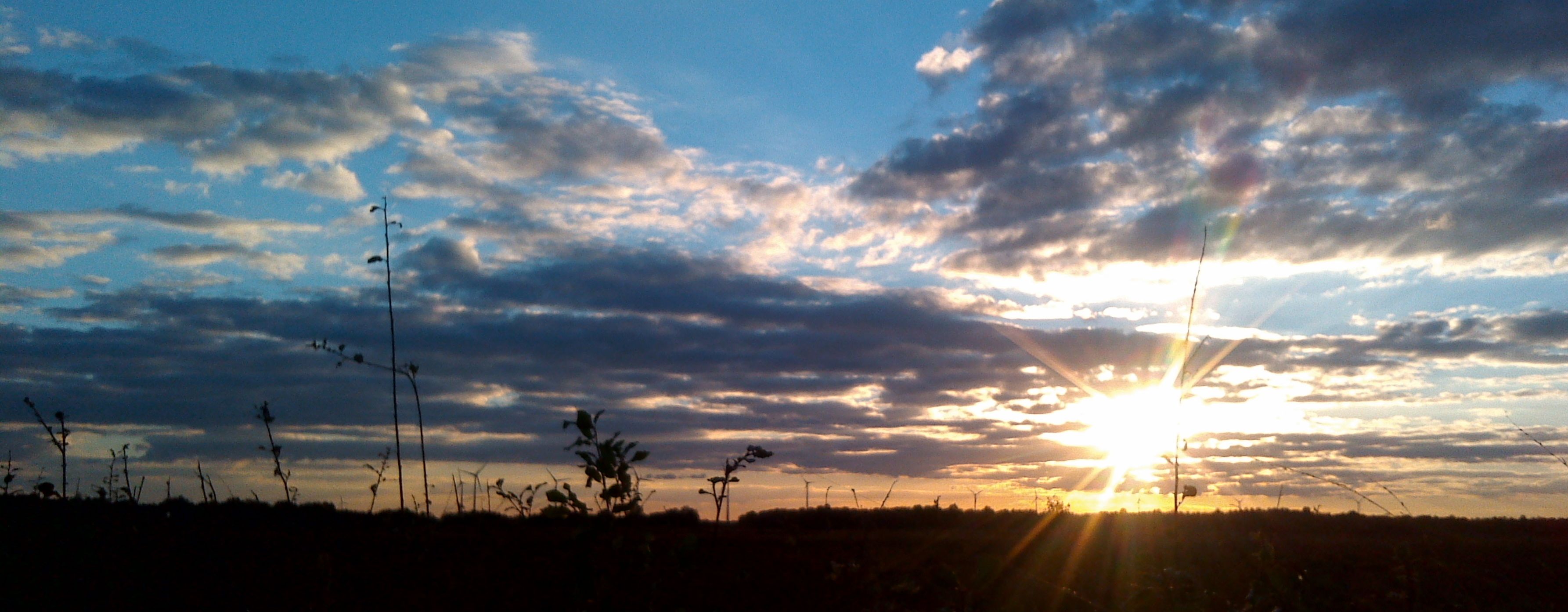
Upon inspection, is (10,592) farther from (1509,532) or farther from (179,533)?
(1509,532)

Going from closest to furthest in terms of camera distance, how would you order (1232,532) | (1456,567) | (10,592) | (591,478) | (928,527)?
1. (591,478)
2. (10,592)
3. (1456,567)
4. (1232,532)
5. (928,527)

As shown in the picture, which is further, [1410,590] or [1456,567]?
[1456,567]

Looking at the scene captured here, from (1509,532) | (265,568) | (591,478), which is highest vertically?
(591,478)

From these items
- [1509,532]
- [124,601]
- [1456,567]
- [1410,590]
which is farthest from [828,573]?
[1509,532]

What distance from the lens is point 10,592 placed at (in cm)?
661

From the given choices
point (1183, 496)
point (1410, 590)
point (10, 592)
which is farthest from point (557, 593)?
point (1410, 590)

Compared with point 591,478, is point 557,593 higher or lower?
lower

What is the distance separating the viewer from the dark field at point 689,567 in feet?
20.2

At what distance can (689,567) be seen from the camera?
666cm

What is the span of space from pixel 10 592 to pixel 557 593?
141 inches

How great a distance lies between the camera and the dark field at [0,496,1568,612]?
6172 mm

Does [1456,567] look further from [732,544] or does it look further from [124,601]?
[124,601]

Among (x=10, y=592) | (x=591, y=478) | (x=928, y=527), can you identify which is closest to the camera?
(x=591, y=478)

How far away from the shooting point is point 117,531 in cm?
833
